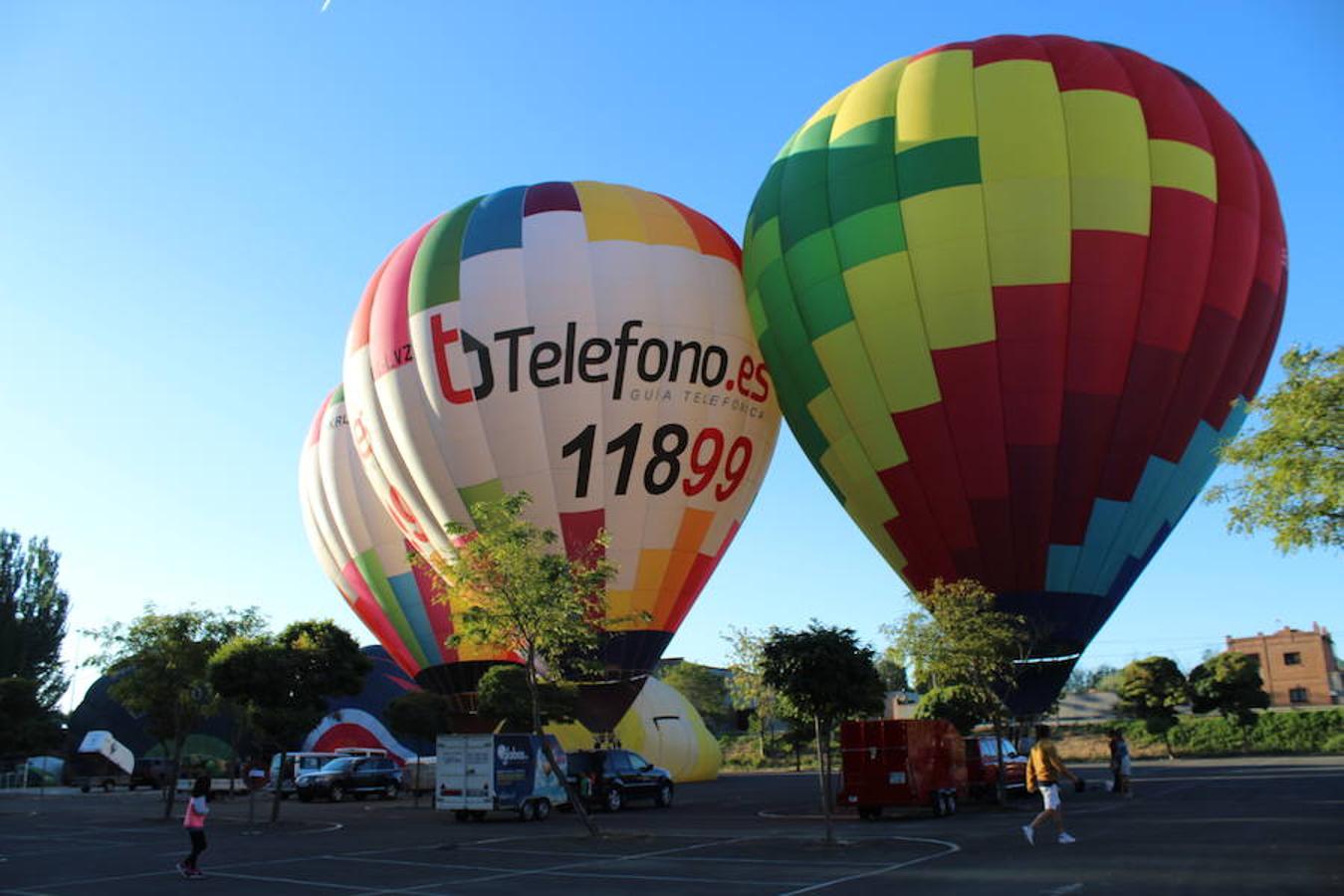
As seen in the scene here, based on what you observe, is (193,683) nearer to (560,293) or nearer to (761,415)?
(560,293)

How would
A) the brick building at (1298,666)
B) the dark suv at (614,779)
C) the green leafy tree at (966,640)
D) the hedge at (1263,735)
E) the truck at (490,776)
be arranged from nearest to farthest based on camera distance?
the green leafy tree at (966,640), the truck at (490,776), the dark suv at (614,779), the hedge at (1263,735), the brick building at (1298,666)

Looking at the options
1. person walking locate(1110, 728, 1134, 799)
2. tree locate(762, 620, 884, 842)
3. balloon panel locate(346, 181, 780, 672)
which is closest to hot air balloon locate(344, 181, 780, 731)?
balloon panel locate(346, 181, 780, 672)

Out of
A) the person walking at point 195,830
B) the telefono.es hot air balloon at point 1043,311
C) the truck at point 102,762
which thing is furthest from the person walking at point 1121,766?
the truck at point 102,762

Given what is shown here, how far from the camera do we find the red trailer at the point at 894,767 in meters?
22.3

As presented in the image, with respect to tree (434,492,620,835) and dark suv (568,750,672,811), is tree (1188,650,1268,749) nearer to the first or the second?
dark suv (568,750,672,811)

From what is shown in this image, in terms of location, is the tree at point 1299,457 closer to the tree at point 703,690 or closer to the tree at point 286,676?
the tree at point 286,676

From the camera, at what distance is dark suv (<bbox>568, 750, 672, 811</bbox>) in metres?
28.1

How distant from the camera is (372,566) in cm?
3822

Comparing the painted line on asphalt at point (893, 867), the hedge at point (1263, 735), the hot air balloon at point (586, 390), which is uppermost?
the hot air balloon at point (586, 390)

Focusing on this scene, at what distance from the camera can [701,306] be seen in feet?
101

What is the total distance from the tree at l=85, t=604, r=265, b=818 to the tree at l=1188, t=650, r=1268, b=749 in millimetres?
48053

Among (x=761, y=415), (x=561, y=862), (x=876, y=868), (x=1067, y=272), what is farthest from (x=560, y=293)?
(x=876, y=868)

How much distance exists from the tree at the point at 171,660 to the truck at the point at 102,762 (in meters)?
29.0

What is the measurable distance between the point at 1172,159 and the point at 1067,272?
4.13 metres
